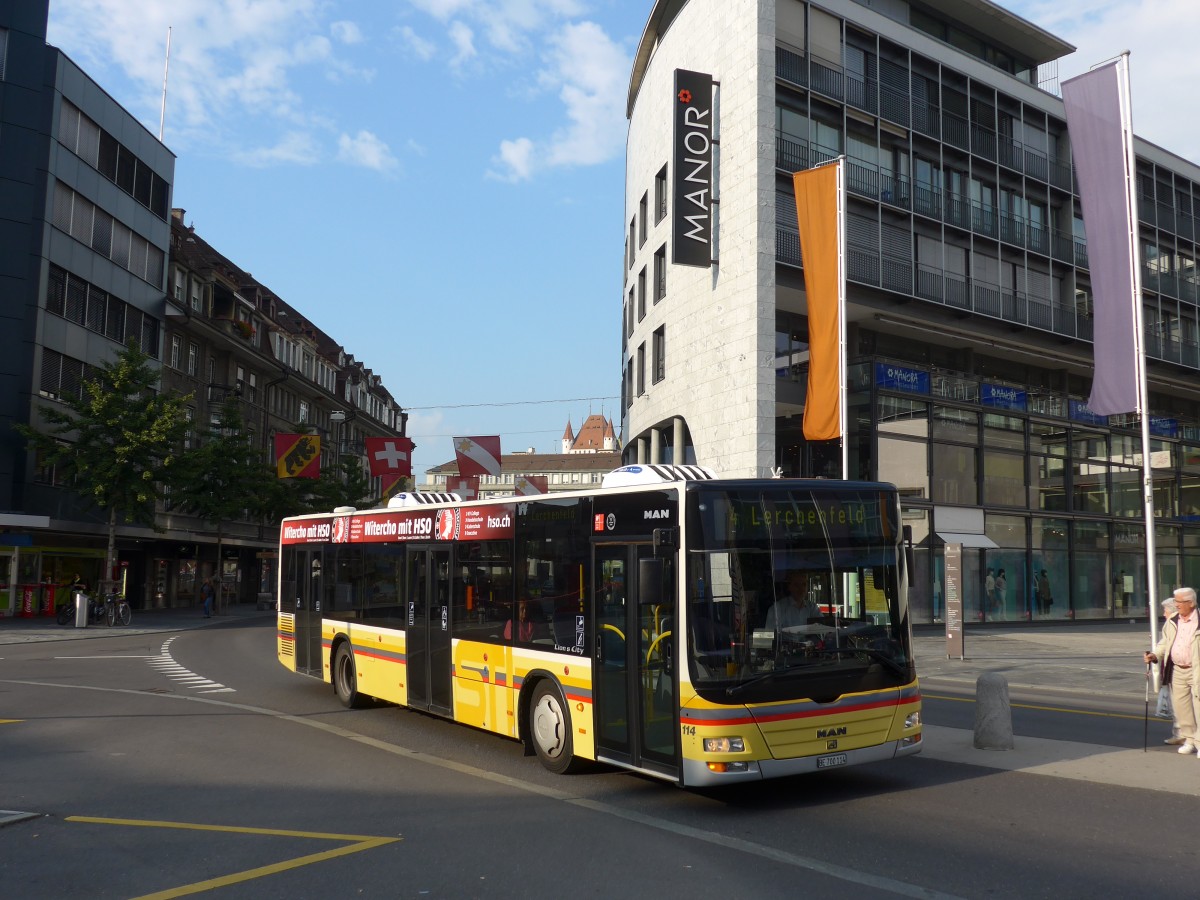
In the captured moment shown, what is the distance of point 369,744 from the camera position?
38.4 feet

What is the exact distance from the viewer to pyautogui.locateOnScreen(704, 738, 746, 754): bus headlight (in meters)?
8.06

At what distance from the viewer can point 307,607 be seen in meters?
16.5

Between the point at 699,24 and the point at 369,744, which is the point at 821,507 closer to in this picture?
the point at 369,744

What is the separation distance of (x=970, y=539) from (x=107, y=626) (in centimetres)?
2791

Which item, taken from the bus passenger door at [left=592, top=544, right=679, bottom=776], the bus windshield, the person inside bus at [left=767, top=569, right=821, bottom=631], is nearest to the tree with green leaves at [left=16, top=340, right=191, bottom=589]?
the bus passenger door at [left=592, top=544, right=679, bottom=776]

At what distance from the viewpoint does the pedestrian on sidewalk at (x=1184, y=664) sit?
1054 centimetres

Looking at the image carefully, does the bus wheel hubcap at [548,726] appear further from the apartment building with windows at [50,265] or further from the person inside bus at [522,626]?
the apartment building with windows at [50,265]

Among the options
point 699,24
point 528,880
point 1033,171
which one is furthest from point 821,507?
point 1033,171

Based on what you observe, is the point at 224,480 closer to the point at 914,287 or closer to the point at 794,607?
the point at 914,287

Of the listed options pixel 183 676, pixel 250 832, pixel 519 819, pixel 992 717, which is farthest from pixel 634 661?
pixel 183 676

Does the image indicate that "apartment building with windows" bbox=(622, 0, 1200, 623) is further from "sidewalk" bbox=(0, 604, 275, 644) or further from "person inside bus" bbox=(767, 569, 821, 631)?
"person inside bus" bbox=(767, 569, 821, 631)

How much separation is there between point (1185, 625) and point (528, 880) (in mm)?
7601

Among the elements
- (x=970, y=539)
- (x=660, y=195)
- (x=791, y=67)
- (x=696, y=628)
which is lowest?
(x=696, y=628)

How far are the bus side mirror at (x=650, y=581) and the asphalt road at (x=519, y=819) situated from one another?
5.35 ft
